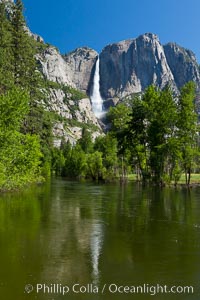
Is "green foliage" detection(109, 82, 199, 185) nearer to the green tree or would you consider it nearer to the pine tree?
the green tree

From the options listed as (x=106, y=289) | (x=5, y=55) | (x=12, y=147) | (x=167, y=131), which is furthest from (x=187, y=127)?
(x=106, y=289)

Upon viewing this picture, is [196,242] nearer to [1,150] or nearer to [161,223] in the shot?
[161,223]

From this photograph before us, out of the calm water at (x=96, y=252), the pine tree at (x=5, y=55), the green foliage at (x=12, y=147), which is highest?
the pine tree at (x=5, y=55)

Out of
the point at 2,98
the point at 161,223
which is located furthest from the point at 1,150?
the point at 161,223

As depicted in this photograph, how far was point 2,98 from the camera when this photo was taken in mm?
39000

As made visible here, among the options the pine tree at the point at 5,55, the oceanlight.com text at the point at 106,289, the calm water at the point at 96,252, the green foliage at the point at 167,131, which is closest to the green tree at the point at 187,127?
the green foliage at the point at 167,131

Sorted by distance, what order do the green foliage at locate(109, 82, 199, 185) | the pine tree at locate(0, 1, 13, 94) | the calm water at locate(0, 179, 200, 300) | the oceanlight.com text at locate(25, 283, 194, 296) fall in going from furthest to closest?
the green foliage at locate(109, 82, 199, 185) → the pine tree at locate(0, 1, 13, 94) → the calm water at locate(0, 179, 200, 300) → the oceanlight.com text at locate(25, 283, 194, 296)

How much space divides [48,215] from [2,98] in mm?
20706

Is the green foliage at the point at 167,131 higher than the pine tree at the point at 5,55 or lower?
lower

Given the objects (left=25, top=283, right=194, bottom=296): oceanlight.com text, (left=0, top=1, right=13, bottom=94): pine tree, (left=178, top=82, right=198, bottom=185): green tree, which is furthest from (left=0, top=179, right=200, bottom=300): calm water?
(left=178, top=82, right=198, bottom=185): green tree

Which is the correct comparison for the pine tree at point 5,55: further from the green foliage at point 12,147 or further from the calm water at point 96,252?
the calm water at point 96,252

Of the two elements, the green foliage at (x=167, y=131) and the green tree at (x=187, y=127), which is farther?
the green foliage at (x=167, y=131)

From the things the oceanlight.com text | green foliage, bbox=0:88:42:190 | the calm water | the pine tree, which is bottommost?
the oceanlight.com text

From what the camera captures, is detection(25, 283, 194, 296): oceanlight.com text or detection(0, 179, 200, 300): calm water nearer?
detection(25, 283, 194, 296): oceanlight.com text
